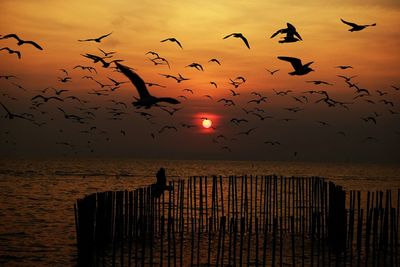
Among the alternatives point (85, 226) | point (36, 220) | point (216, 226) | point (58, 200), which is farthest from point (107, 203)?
point (58, 200)

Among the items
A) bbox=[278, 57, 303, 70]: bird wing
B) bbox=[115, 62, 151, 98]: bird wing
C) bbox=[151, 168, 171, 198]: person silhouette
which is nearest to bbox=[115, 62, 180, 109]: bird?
bbox=[115, 62, 151, 98]: bird wing

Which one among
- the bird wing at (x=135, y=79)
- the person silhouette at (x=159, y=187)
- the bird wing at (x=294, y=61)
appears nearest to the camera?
the bird wing at (x=135, y=79)

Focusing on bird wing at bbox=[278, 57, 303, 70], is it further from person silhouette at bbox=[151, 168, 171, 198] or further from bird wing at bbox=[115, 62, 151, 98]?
person silhouette at bbox=[151, 168, 171, 198]

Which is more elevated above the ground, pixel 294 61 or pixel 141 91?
pixel 294 61

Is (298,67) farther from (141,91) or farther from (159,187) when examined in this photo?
(159,187)

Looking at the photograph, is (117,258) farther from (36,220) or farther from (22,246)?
(36,220)

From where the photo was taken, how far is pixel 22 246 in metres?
25.9

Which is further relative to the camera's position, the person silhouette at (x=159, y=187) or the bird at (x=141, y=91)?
the person silhouette at (x=159, y=187)

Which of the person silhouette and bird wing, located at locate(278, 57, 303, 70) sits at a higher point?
bird wing, located at locate(278, 57, 303, 70)

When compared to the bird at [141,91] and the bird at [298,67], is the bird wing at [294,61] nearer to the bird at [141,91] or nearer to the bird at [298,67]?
the bird at [298,67]

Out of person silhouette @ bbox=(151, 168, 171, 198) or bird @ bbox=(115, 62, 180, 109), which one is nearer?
bird @ bbox=(115, 62, 180, 109)

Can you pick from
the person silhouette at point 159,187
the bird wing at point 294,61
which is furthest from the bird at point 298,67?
the person silhouette at point 159,187

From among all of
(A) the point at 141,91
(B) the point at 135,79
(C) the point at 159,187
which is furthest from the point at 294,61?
(C) the point at 159,187

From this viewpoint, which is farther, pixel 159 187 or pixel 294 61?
pixel 159 187
